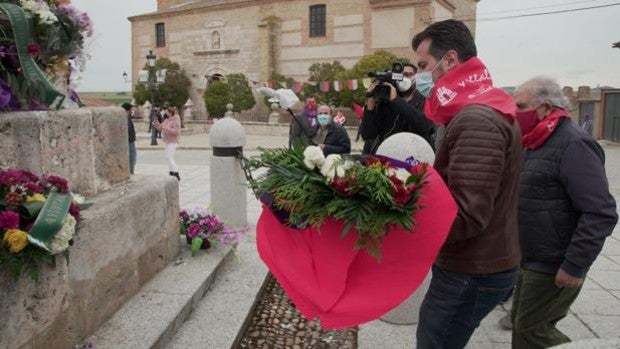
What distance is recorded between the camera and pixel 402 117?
162 inches

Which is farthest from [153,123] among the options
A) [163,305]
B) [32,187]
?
[32,187]

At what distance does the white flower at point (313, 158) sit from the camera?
1.81 meters

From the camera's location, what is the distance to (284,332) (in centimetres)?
372

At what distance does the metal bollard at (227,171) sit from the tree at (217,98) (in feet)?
97.0

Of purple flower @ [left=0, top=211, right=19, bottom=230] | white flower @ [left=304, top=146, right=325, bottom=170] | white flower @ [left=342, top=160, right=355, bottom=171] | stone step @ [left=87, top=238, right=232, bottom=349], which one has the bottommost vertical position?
stone step @ [left=87, top=238, right=232, bottom=349]

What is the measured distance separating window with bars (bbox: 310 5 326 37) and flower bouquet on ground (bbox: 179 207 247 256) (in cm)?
3395

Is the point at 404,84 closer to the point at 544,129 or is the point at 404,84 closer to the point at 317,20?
the point at 544,129

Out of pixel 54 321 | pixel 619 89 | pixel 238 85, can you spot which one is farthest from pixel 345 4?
pixel 54 321

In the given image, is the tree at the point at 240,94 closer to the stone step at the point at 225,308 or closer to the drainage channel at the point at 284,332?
the stone step at the point at 225,308

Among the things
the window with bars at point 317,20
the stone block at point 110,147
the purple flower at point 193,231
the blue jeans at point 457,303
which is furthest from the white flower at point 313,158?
the window with bars at point 317,20

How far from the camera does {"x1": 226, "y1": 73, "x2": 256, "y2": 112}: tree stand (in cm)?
3462

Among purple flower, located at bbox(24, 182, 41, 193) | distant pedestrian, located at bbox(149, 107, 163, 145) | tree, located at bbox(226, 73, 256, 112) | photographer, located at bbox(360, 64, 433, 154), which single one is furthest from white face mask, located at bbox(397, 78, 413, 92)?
tree, located at bbox(226, 73, 256, 112)

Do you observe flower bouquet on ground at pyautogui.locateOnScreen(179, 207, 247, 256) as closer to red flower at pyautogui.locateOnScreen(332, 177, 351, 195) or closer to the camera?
the camera

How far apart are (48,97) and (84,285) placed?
1.21 meters
